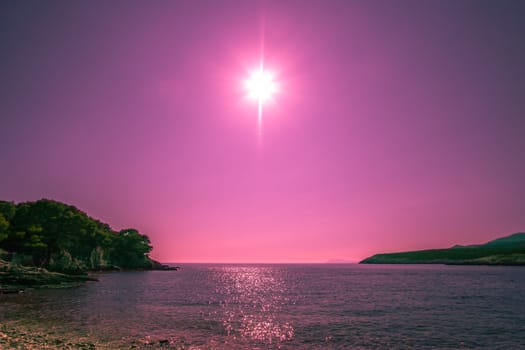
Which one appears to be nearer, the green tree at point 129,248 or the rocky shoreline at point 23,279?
the rocky shoreline at point 23,279

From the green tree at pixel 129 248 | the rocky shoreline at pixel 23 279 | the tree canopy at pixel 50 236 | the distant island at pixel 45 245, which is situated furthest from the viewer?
the green tree at pixel 129 248

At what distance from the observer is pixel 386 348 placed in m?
24.6

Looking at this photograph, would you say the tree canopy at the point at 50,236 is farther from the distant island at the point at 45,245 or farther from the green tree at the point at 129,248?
the green tree at the point at 129,248

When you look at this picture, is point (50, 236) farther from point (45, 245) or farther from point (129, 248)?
point (129, 248)

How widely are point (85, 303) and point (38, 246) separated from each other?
61801 millimetres

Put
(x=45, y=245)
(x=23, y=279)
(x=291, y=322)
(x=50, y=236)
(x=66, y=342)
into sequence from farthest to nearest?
1. (x=50, y=236)
2. (x=45, y=245)
3. (x=23, y=279)
4. (x=291, y=322)
5. (x=66, y=342)

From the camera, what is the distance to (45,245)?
91.1 metres

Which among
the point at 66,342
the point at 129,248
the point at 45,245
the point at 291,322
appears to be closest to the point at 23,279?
the point at 45,245

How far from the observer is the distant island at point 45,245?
217 feet

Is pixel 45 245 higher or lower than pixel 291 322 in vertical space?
higher

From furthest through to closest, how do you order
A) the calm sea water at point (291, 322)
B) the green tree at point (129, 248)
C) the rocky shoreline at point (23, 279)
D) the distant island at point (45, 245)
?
the green tree at point (129, 248), the distant island at point (45, 245), the rocky shoreline at point (23, 279), the calm sea water at point (291, 322)

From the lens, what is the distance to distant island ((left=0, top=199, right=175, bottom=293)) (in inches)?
2608

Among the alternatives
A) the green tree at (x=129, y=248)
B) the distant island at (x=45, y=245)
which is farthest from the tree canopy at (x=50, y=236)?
the green tree at (x=129, y=248)

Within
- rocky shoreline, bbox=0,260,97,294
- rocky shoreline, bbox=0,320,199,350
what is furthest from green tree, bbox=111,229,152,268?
rocky shoreline, bbox=0,320,199,350
